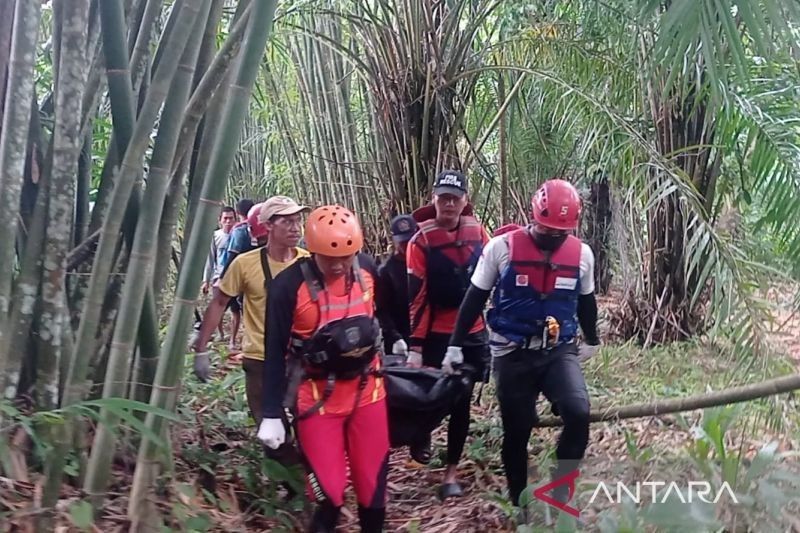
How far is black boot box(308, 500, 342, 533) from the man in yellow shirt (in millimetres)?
662

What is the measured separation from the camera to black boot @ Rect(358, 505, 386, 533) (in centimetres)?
305

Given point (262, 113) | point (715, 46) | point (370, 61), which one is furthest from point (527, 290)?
point (262, 113)

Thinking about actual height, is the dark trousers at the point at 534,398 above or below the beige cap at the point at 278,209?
below

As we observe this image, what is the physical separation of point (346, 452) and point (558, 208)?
132 centimetres

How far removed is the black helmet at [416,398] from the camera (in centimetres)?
350

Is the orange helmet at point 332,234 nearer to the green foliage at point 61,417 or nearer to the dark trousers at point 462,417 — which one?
the green foliage at point 61,417

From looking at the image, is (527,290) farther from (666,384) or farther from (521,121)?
(521,121)

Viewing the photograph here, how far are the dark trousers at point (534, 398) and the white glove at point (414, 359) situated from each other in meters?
0.58

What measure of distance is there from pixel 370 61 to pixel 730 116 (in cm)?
234

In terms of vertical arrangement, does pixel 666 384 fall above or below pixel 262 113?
below

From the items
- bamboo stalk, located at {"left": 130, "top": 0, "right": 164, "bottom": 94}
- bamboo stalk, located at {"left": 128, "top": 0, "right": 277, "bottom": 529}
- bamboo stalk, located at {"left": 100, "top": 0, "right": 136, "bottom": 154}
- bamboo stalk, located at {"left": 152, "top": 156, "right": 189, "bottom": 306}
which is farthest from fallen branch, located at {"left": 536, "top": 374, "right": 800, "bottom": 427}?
bamboo stalk, located at {"left": 130, "top": 0, "right": 164, "bottom": 94}

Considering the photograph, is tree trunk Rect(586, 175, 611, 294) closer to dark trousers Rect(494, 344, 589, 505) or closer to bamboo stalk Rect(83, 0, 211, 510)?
dark trousers Rect(494, 344, 589, 505)

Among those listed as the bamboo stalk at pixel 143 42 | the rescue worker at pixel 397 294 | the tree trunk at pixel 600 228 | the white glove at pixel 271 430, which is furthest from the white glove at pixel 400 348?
the tree trunk at pixel 600 228

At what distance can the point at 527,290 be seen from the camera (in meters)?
3.37
